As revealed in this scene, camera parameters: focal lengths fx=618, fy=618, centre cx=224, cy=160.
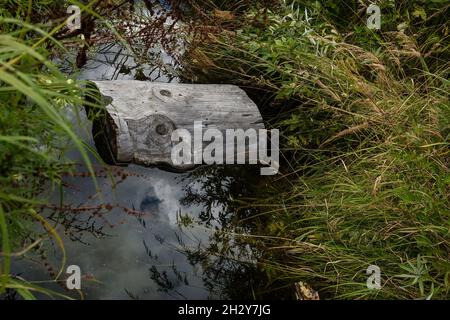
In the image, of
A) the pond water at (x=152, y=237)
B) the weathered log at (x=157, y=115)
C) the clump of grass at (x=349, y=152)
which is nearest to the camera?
the pond water at (x=152, y=237)

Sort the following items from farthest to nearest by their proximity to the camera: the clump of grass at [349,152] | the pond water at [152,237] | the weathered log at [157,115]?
the weathered log at [157,115]
the clump of grass at [349,152]
the pond water at [152,237]

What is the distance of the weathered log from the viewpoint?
11.4 feet

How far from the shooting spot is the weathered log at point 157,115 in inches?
137

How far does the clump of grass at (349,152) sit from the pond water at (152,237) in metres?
0.21

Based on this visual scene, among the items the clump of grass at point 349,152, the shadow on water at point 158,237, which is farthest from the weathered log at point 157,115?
the clump of grass at point 349,152

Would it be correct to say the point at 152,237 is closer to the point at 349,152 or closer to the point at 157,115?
the point at 157,115

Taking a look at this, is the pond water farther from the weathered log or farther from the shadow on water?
the weathered log

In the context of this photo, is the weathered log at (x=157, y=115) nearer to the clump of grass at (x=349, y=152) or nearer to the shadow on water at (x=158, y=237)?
the shadow on water at (x=158, y=237)

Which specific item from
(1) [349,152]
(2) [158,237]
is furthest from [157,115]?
(1) [349,152]

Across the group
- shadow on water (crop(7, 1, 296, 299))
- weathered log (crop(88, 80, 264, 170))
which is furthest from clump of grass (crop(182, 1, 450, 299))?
weathered log (crop(88, 80, 264, 170))

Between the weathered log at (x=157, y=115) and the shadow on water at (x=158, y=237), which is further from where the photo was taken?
the weathered log at (x=157, y=115)

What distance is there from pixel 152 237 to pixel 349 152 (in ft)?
4.09

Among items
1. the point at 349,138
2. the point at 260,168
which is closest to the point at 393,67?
the point at 349,138
